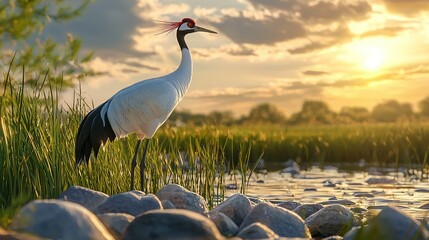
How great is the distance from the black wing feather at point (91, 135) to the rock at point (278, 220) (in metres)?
2.22

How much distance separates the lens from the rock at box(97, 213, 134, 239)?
5.36 metres

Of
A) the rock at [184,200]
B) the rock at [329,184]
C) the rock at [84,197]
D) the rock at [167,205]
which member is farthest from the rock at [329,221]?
the rock at [329,184]

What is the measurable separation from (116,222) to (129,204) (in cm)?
68

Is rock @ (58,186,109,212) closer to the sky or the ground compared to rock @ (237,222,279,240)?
closer to the sky

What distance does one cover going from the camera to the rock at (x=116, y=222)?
536cm

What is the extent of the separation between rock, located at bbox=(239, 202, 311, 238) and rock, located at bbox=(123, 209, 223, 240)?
5.46 feet

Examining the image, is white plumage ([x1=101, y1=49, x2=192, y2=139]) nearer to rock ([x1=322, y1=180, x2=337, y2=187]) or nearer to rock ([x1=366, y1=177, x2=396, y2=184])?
rock ([x1=322, y1=180, x2=337, y2=187])

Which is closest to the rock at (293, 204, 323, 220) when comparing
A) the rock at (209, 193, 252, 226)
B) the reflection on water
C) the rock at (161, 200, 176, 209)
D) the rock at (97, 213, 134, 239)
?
the rock at (209, 193, 252, 226)

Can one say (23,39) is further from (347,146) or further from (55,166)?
(347,146)

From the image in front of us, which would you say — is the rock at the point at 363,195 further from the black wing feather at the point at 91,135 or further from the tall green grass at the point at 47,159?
the black wing feather at the point at 91,135

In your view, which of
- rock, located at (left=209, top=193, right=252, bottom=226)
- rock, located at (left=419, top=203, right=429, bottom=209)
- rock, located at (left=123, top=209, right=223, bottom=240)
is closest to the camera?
rock, located at (left=123, top=209, right=223, bottom=240)

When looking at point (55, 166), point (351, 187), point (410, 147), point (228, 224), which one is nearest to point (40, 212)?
point (228, 224)

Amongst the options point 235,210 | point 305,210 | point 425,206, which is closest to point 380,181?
point 425,206

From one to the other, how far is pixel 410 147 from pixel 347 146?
1.66 m
